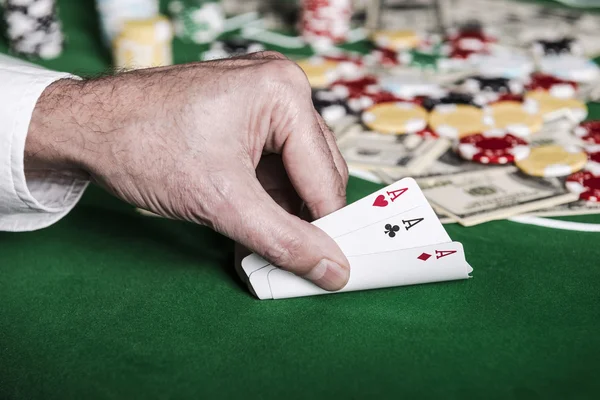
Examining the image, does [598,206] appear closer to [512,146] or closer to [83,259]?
[512,146]

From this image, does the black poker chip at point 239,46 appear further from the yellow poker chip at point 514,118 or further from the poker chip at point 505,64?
the yellow poker chip at point 514,118

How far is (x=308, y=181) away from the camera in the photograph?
1589 mm

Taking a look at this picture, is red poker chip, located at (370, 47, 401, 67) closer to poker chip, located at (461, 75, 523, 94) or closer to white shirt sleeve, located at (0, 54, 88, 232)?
poker chip, located at (461, 75, 523, 94)

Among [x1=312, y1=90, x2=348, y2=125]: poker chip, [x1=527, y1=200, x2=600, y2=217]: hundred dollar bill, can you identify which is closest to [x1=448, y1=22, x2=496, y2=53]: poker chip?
[x1=312, y1=90, x2=348, y2=125]: poker chip

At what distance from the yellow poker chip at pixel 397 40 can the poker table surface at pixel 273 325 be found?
1558mm

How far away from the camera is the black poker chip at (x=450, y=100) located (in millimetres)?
2627

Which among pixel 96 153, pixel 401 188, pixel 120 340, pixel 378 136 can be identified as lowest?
pixel 378 136

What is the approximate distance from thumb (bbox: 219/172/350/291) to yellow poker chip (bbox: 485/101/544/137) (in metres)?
1.17

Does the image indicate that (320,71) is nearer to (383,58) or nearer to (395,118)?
(383,58)

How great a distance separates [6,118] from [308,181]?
2.12 ft

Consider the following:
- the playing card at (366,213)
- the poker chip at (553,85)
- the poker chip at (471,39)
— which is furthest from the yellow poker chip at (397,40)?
the playing card at (366,213)

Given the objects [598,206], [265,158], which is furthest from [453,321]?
[598,206]

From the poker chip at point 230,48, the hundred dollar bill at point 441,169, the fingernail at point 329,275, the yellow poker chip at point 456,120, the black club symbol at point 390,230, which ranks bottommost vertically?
the hundred dollar bill at point 441,169

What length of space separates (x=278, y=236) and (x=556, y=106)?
1.53 metres
